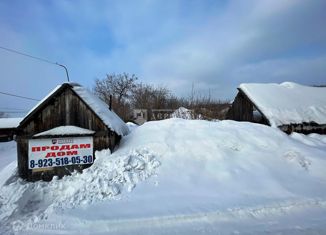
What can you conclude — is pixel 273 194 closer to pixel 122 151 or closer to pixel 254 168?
pixel 254 168

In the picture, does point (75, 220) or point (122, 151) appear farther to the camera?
point (122, 151)

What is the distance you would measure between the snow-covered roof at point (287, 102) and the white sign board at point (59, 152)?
10432 mm

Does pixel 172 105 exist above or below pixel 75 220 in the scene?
above

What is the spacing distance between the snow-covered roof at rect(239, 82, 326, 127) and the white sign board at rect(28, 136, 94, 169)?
1043cm

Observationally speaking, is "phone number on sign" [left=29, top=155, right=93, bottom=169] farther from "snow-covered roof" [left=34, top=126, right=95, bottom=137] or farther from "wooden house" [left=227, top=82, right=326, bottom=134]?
"wooden house" [left=227, top=82, right=326, bottom=134]

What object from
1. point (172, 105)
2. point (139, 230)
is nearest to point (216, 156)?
point (139, 230)

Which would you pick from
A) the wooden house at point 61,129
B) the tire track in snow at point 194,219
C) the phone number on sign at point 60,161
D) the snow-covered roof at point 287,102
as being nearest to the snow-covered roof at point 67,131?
the wooden house at point 61,129

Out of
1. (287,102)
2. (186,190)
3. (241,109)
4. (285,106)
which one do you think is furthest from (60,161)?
(241,109)

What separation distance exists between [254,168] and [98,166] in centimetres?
515

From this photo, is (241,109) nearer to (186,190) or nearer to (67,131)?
(186,190)

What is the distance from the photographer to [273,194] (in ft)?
23.6

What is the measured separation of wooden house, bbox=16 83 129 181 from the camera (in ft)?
29.1

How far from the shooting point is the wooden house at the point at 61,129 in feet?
29.1

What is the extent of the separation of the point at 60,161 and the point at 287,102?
1414 centimetres
